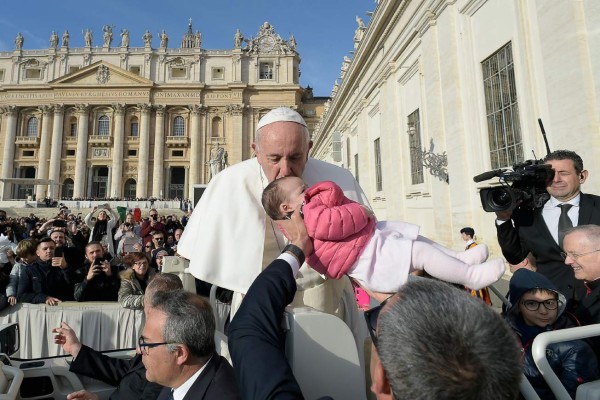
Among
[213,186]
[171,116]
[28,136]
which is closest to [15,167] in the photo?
[28,136]

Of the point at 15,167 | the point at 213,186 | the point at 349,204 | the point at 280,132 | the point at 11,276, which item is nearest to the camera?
the point at 349,204

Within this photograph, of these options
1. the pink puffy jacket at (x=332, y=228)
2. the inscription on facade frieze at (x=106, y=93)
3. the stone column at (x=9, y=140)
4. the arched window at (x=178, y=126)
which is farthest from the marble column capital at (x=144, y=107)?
the pink puffy jacket at (x=332, y=228)

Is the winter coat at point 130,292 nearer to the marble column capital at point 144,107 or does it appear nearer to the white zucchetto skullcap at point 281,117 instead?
the white zucchetto skullcap at point 281,117

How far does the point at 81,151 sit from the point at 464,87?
44257 mm

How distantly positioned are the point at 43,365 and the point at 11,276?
79.1 inches

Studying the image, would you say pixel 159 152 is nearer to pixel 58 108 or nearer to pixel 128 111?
pixel 128 111

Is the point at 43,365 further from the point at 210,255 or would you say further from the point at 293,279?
the point at 293,279

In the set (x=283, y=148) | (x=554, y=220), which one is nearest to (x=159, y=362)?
(x=283, y=148)

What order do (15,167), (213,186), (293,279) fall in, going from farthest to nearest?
(15,167) → (213,186) → (293,279)

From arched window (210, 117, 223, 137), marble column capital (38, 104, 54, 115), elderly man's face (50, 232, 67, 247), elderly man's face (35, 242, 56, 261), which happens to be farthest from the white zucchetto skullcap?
marble column capital (38, 104, 54, 115)

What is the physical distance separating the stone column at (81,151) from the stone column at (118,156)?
3024 millimetres

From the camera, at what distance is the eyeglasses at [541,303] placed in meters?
2.01

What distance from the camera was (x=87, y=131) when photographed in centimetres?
4197

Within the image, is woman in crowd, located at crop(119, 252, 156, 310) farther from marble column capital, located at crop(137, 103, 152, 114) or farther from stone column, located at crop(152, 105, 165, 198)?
marble column capital, located at crop(137, 103, 152, 114)
